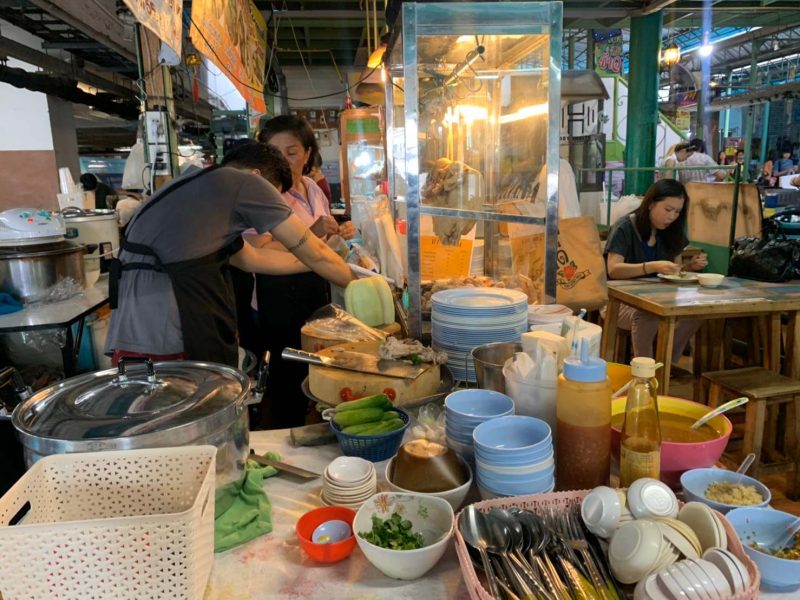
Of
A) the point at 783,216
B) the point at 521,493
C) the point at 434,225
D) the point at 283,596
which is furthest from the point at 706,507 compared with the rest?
the point at 783,216

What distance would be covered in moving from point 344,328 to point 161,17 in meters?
1.39

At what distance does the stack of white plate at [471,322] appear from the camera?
6.44ft

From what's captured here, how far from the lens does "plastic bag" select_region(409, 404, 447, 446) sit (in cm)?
158

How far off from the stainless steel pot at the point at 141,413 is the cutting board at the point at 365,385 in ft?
1.57

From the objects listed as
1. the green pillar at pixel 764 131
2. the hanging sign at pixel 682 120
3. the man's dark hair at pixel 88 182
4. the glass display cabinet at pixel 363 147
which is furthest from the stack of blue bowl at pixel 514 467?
the green pillar at pixel 764 131

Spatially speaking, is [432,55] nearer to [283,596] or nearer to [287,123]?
[287,123]

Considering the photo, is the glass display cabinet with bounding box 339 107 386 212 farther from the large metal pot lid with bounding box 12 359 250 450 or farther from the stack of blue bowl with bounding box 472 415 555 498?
the stack of blue bowl with bounding box 472 415 555 498

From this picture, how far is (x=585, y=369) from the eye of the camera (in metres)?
1.27

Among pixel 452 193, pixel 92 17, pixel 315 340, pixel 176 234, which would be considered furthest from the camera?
pixel 92 17

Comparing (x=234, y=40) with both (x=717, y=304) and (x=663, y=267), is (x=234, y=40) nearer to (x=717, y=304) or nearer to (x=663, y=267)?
(x=663, y=267)

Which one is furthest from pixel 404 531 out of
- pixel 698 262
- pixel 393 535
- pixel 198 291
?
pixel 698 262

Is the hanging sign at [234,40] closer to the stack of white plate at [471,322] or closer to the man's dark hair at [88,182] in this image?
the stack of white plate at [471,322]

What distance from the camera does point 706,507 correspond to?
3.59ft

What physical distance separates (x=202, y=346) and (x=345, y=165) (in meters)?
6.10
